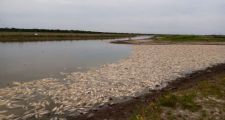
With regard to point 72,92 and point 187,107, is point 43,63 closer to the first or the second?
point 72,92

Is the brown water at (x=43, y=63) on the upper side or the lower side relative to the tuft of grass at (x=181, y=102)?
lower

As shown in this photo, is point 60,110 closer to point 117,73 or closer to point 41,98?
point 41,98

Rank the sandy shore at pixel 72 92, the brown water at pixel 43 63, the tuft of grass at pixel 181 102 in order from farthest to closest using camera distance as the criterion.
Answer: the brown water at pixel 43 63 < the sandy shore at pixel 72 92 < the tuft of grass at pixel 181 102

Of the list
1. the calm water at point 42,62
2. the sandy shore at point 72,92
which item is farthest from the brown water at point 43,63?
the sandy shore at point 72,92

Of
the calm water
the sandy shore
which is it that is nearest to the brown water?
the calm water

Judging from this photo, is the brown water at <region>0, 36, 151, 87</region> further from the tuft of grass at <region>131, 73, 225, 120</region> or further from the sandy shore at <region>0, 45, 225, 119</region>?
the tuft of grass at <region>131, 73, 225, 120</region>

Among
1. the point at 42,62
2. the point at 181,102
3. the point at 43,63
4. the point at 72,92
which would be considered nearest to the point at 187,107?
the point at 181,102

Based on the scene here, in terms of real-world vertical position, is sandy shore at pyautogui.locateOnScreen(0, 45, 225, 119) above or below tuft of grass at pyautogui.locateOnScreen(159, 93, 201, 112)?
below

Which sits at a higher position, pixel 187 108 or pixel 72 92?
pixel 187 108

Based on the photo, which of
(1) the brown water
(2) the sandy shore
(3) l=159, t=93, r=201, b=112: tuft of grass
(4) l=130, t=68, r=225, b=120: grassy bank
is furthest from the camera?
(1) the brown water

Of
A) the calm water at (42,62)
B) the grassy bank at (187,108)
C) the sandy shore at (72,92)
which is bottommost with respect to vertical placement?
the calm water at (42,62)

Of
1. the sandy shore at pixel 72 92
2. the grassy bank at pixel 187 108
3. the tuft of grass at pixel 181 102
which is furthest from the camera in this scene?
the sandy shore at pixel 72 92

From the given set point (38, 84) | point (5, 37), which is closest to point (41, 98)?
point (38, 84)

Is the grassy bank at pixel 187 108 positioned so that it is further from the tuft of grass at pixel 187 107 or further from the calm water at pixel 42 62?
the calm water at pixel 42 62
